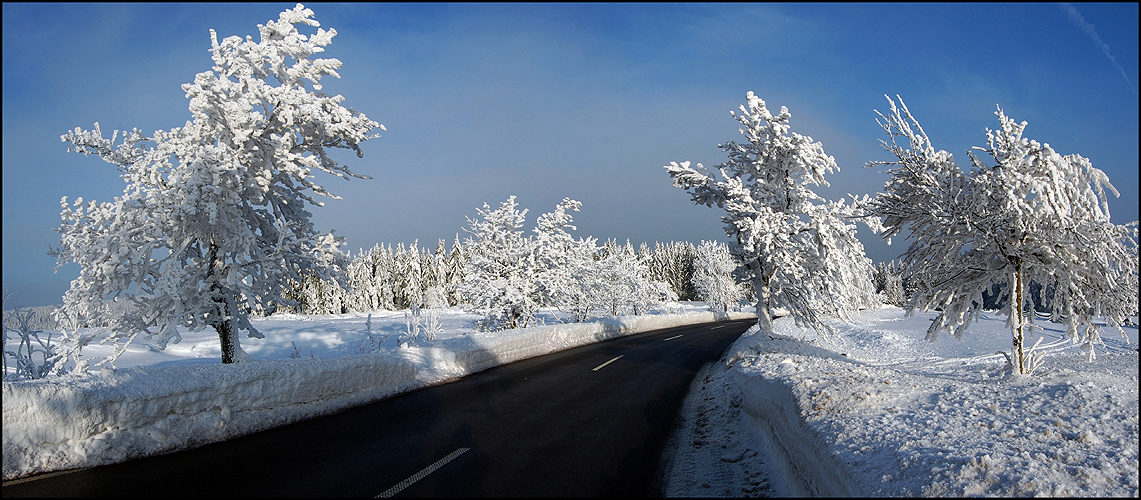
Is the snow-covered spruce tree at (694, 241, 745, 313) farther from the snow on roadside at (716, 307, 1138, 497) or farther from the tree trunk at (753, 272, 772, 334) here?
the snow on roadside at (716, 307, 1138, 497)

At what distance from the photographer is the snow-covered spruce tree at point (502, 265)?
24.4 meters

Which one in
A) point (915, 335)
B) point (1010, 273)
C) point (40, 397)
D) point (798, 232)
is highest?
point (798, 232)

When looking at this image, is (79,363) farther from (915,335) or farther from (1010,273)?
(915,335)

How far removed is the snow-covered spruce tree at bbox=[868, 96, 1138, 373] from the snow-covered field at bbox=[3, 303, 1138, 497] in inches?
46.4

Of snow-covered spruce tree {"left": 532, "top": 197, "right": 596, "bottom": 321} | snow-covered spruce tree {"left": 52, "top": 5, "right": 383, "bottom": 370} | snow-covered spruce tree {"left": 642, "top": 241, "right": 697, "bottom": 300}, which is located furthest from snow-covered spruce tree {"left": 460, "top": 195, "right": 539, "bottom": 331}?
snow-covered spruce tree {"left": 642, "top": 241, "right": 697, "bottom": 300}

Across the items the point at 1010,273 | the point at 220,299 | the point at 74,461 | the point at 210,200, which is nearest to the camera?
the point at 74,461

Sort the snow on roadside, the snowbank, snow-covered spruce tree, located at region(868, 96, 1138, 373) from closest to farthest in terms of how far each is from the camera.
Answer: the snow on roadside < the snowbank < snow-covered spruce tree, located at region(868, 96, 1138, 373)

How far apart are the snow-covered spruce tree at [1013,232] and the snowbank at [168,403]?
398 inches

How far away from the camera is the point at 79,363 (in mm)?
9875

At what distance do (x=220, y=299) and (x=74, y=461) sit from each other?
6.57 m

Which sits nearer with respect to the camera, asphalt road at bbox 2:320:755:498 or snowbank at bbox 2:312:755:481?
asphalt road at bbox 2:320:755:498

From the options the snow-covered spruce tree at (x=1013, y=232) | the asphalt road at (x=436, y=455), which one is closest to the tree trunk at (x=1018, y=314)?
the snow-covered spruce tree at (x=1013, y=232)

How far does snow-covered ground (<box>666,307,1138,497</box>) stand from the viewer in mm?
4002

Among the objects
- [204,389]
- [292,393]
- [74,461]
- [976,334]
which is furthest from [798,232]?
[74,461]
